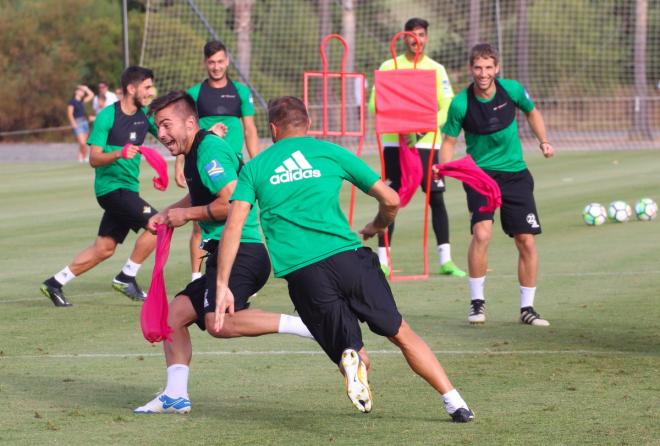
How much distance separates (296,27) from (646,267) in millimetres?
29775

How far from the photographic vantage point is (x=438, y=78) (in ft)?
43.0

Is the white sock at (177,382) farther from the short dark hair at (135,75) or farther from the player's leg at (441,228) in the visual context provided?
the player's leg at (441,228)

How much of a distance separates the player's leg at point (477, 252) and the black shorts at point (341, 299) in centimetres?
361

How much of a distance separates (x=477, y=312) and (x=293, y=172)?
3.93 m

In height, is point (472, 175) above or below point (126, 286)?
above

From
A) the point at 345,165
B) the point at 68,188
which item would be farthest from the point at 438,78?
the point at 68,188

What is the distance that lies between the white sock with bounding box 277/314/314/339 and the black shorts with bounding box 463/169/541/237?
3.10 metres

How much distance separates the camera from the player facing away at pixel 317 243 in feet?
21.1

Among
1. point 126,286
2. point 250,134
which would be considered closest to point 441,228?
point 250,134

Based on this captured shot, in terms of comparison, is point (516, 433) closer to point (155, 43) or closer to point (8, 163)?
point (8, 163)

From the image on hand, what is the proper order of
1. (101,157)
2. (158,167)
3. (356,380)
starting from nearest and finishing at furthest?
(356,380)
(158,167)
(101,157)

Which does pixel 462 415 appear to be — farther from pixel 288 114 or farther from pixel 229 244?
pixel 288 114

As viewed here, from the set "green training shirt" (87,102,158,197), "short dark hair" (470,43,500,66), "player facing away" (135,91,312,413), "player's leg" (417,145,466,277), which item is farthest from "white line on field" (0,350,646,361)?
"player's leg" (417,145,466,277)

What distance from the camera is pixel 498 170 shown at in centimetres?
1008
